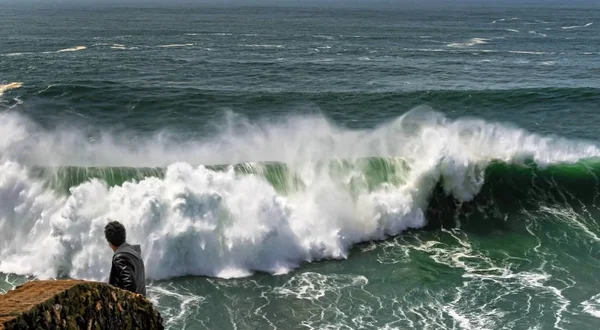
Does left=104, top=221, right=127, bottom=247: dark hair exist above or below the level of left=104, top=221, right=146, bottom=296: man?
above

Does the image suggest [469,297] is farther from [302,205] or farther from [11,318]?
[11,318]

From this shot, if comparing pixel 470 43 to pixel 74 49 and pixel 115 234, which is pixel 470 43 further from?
pixel 115 234

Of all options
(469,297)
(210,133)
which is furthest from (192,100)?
(469,297)

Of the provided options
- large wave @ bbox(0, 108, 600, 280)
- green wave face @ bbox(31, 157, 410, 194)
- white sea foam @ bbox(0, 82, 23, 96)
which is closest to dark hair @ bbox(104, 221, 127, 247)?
large wave @ bbox(0, 108, 600, 280)

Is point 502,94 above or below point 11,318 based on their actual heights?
below

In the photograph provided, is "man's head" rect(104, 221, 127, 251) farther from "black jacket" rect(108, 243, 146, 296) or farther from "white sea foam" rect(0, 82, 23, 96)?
"white sea foam" rect(0, 82, 23, 96)

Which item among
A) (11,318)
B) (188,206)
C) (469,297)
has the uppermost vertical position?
(11,318)

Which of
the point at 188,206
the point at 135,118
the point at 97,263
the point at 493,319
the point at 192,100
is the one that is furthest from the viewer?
the point at 192,100

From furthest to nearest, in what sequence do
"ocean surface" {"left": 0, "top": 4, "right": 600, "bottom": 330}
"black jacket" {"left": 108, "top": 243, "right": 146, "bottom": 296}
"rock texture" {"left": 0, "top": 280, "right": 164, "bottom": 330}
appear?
1. "ocean surface" {"left": 0, "top": 4, "right": 600, "bottom": 330}
2. "black jacket" {"left": 108, "top": 243, "right": 146, "bottom": 296}
3. "rock texture" {"left": 0, "top": 280, "right": 164, "bottom": 330}
